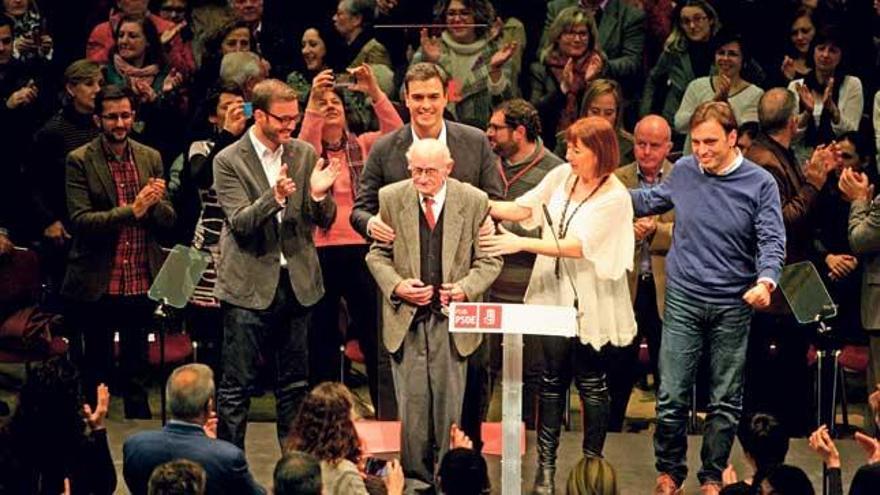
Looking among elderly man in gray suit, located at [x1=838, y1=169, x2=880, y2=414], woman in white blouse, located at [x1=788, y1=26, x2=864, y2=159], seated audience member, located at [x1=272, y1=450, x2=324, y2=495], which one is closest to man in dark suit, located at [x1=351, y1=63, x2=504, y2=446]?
elderly man in gray suit, located at [x1=838, y1=169, x2=880, y2=414]

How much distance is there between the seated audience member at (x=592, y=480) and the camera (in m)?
6.64

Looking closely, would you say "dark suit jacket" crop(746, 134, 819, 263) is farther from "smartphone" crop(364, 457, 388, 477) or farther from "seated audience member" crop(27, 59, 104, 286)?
"seated audience member" crop(27, 59, 104, 286)

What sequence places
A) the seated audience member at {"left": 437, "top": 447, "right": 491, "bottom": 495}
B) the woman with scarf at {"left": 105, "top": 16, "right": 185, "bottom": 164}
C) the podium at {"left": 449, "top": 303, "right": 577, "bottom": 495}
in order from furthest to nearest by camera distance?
the woman with scarf at {"left": 105, "top": 16, "right": 185, "bottom": 164}
the podium at {"left": 449, "top": 303, "right": 577, "bottom": 495}
the seated audience member at {"left": 437, "top": 447, "right": 491, "bottom": 495}

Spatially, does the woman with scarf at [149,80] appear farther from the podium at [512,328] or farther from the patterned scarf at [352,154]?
the podium at [512,328]

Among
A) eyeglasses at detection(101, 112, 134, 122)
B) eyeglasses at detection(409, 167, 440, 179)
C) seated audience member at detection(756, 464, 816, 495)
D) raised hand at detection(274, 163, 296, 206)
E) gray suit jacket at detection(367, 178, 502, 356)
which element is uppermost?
eyeglasses at detection(101, 112, 134, 122)

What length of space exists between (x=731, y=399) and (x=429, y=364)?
123cm

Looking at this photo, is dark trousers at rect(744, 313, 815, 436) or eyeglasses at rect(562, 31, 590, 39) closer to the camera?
dark trousers at rect(744, 313, 815, 436)

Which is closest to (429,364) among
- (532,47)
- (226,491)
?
(226,491)

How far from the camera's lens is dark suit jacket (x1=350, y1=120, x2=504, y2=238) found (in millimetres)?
8547

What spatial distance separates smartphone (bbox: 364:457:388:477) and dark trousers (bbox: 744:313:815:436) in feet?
6.45

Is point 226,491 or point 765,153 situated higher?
point 765,153

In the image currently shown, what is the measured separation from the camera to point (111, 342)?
999 centimetres

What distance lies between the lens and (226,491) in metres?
Answer: 7.10

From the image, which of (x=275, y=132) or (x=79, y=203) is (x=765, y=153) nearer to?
(x=275, y=132)
